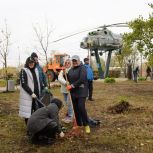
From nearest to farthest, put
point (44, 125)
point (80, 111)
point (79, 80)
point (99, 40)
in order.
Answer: point (44, 125) < point (79, 80) < point (80, 111) < point (99, 40)

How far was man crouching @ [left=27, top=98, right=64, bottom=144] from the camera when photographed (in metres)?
7.61

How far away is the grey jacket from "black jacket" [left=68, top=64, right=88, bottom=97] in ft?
3.46

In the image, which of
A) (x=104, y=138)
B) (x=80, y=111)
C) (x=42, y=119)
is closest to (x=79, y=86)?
(x=80, y=111)

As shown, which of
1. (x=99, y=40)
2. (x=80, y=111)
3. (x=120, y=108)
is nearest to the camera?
(x=80, y=111)

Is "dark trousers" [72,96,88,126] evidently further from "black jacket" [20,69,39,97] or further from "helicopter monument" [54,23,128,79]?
"helicopter monument" [54,23,128,79]

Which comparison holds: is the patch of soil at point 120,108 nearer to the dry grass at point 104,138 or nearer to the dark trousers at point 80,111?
the dry grass at point 104,138

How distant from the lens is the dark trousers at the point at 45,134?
25.1 ft

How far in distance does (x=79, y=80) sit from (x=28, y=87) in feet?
3.63

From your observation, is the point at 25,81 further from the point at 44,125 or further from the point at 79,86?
the point at 44,125

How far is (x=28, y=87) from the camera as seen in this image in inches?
334

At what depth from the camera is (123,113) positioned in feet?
38.3

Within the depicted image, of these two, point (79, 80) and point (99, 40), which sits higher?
point (99, 40)

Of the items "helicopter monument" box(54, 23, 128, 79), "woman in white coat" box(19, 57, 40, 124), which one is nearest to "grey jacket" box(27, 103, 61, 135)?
"woman in white coat" box(19, 57, 40, 124)

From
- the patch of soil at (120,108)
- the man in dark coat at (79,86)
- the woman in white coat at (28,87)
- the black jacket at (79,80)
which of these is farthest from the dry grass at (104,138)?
the black jacket at (79,80)
